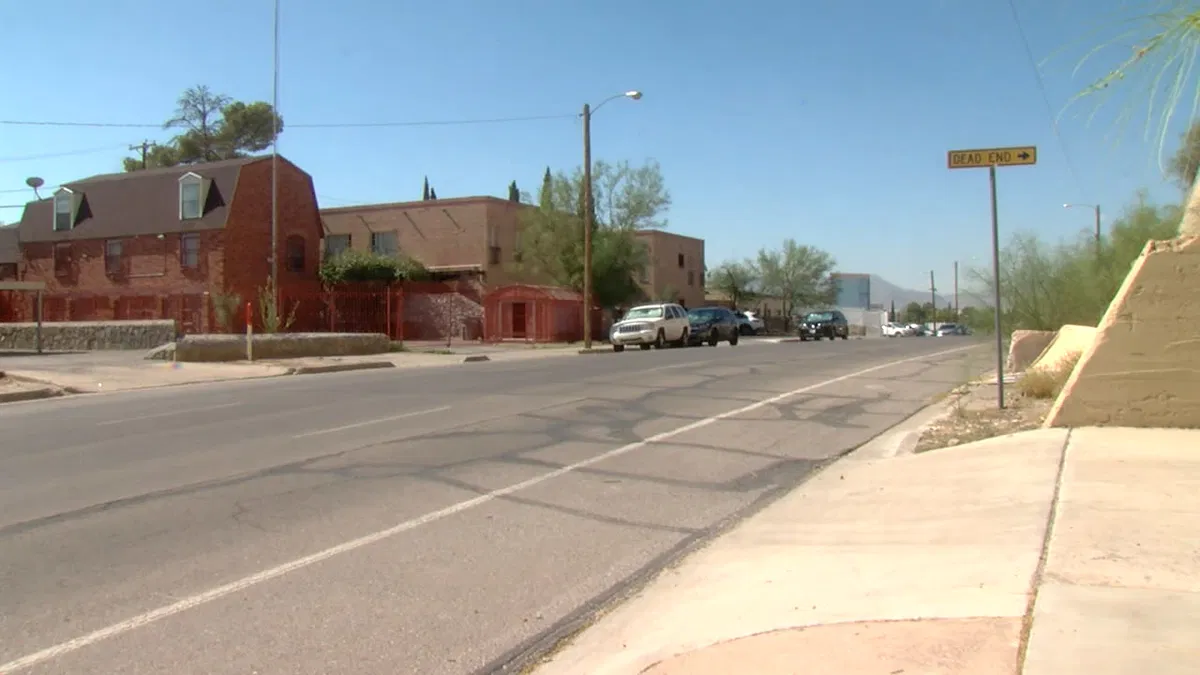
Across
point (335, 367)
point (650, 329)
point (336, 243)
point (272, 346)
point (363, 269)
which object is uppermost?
point (336, 243)

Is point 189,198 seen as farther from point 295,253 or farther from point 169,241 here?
point 295,253

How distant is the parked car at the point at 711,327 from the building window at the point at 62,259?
27.7m

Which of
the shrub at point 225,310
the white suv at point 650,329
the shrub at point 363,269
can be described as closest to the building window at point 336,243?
the shrub at point 363,269

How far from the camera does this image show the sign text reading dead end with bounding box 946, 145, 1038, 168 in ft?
35.7

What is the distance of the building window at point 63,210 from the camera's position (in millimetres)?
42094

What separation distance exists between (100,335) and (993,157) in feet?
102

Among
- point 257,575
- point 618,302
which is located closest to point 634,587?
point 257,575

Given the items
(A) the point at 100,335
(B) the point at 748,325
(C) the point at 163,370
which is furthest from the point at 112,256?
(B) the point at 748,325

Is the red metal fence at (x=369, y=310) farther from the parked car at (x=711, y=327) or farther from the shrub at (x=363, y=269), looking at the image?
the parked car at (x=711, y=327)

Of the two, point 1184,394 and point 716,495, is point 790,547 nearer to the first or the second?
point 716,495

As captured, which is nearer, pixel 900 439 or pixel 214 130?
pixel 900 439

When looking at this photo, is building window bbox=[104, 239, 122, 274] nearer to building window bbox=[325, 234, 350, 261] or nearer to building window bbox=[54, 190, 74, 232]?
building window bbox=[54, 190, 74, 232]

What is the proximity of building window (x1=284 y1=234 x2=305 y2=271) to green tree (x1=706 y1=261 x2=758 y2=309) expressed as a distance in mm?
42713

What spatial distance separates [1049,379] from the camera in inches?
490
